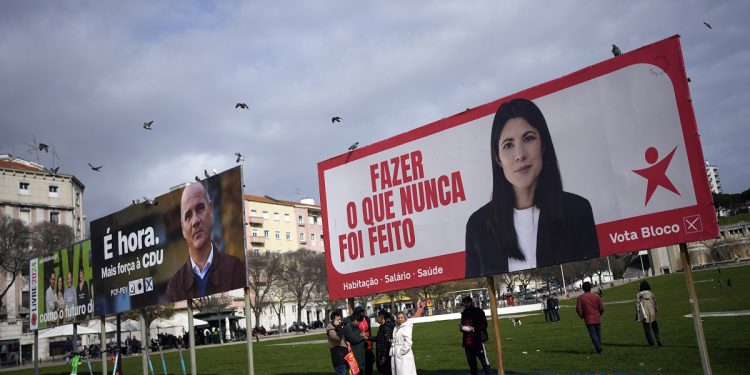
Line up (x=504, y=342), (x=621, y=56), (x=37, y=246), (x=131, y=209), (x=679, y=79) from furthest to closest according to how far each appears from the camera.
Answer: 1. (x=37, y=246)
2. (x=504, y=342)
3. (x=131, y=209)
4. (x=621, y=56)
5. (x=679, y=79)

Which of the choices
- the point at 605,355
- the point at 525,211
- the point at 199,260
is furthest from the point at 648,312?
the point at 199,260

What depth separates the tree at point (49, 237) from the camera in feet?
224

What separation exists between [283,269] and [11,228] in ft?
Result: 104

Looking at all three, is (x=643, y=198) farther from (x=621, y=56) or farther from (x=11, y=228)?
(x=11, y=228)

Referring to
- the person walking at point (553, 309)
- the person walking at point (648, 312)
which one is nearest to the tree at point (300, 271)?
the person walking at point (553, 309)

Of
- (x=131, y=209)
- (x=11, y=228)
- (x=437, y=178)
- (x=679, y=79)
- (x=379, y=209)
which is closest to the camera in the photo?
(x=679, y=79)

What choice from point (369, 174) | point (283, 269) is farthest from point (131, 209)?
point (283, 269)

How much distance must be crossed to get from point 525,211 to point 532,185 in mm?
466

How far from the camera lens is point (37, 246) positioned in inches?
2697

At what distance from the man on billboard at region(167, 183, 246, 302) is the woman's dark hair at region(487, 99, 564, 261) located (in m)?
6.74

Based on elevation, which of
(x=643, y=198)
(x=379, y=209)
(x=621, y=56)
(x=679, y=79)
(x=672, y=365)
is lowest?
(x=672, y=365)

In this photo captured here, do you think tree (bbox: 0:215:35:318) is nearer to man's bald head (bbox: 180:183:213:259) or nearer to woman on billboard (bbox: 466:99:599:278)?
man's bald head (bbox: 180:183:213:259)

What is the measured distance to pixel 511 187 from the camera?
1098 centimetres

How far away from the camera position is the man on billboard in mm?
15406
